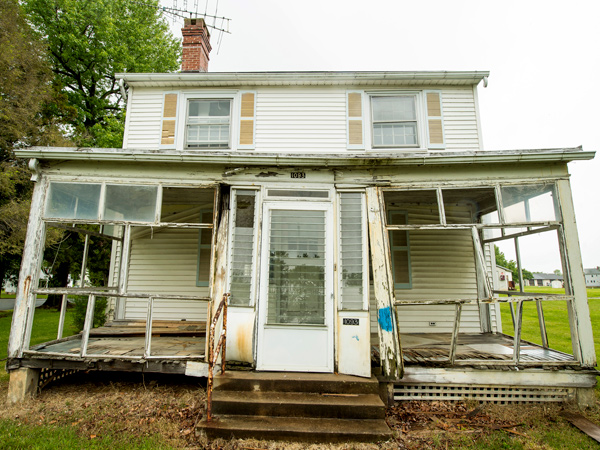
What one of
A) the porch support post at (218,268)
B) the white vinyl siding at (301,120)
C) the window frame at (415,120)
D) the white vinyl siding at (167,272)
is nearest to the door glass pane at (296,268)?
the porch support post at (218,268)

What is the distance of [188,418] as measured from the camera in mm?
4395

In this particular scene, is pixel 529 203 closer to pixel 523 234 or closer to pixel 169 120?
pixel 523 234

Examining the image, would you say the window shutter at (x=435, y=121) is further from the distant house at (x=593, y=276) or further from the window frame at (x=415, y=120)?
the distant house at (x=593, y=276)

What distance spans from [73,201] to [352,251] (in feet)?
14.8

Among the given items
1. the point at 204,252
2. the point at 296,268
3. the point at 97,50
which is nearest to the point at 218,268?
the point at 296,268

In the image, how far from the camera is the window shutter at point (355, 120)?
315 inches

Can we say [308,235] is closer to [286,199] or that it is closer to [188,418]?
[286,199]

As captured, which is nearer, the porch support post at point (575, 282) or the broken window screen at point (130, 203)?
the porch support post at point (575, 282)

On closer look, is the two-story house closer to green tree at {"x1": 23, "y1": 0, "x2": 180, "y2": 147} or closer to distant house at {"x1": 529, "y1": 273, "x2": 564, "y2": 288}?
green tree at {"x1": 23, "y1": 0, "x2": 180, "y2": 147}

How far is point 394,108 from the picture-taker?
8.20 meters

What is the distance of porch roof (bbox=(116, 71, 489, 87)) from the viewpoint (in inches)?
314

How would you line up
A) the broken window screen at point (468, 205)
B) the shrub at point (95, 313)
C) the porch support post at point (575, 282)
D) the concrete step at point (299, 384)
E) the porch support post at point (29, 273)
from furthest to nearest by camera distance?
the shrub at point (95, 313) < the broken window screen at point (468, 205) < the porch support post at point (29, 273) < the porch support post at point (575, 282) < the concrete step at point (299, 384)

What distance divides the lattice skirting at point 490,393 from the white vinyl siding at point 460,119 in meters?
5.31

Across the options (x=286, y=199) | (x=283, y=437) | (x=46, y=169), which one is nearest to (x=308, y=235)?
(x=286, y=199)
